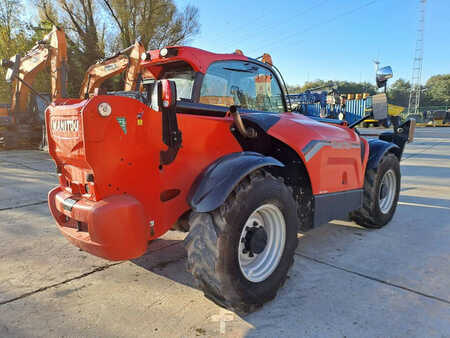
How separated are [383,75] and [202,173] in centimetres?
283

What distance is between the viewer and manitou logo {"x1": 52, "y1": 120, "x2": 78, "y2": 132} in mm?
2156

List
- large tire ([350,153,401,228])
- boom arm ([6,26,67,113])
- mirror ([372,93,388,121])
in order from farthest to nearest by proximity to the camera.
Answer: boom arm ([6,26,67,113])
large tire ([350,153,401,228])
mirror ([372,93,388,121])

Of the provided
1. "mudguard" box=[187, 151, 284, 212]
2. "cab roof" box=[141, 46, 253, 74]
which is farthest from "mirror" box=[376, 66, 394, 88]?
"mudguard" box=[187, 151, 284, 212]

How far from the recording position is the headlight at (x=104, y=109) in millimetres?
1997

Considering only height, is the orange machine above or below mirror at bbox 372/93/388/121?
above

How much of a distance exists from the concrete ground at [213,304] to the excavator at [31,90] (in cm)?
844

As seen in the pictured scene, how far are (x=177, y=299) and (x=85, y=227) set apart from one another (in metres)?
0.92

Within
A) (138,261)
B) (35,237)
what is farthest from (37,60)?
(138,261)

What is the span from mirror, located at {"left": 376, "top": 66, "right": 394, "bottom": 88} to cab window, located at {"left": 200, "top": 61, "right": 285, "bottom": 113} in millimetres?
1385

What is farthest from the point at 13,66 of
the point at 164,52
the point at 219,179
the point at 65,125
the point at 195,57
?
the point at 219,179

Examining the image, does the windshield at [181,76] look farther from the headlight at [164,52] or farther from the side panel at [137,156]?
the side panel at [137,156]

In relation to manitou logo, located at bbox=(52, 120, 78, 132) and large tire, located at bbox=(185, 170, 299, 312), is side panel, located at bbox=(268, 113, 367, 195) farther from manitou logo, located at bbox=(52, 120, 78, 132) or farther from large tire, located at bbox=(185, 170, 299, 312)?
manitou logo, located at bbox=(52, 120, 78, 132)

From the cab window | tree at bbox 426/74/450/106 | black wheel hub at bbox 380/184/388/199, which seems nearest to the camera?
the cab window

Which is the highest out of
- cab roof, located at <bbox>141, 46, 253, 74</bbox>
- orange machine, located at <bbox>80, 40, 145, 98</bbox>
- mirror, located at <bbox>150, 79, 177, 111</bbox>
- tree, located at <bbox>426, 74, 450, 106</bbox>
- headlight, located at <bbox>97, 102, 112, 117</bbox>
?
tree, located at <bbox>426, 74, 450, 106</bbox>
